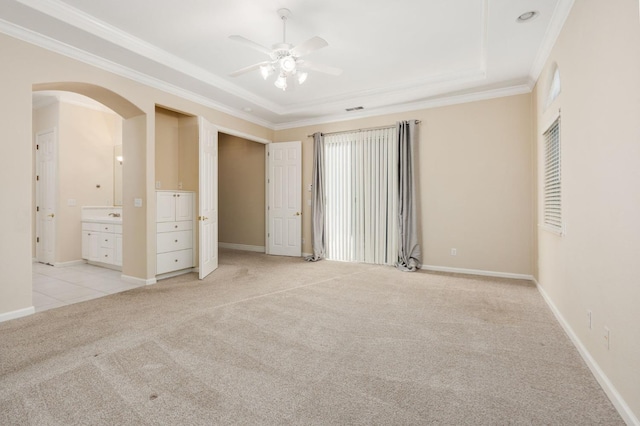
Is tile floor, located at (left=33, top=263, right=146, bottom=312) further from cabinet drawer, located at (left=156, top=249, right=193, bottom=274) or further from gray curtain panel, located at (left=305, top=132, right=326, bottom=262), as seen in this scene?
gray curtain panel, located at (left=305, top=132, right=326, bottom=262)

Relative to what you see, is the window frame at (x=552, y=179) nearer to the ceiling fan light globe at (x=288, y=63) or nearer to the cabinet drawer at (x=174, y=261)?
the ceiling fan light globe at (x=288, y=63)

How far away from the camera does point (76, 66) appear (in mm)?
3496

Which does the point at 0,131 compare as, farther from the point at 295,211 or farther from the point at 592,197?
the point at 592,197

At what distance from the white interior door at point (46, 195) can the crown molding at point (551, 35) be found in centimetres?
764

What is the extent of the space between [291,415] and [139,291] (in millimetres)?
3245

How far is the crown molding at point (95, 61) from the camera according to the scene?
9.91ft

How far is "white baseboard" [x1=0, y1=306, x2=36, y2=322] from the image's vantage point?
2988 mm

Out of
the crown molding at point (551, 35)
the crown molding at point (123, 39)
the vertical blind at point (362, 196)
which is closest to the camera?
the crown molding at point (551, 35)

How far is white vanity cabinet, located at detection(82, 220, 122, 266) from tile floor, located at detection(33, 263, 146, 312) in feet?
0.64

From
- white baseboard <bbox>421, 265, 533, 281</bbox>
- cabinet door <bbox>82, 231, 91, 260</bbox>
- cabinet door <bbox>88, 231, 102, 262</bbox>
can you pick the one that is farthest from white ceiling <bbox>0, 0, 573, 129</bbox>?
cabinet door <bbox>82, 231, 91, 260</bbox>

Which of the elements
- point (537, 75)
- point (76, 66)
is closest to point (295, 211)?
point (76, 66)

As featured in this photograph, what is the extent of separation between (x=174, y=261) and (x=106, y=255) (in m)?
1.59

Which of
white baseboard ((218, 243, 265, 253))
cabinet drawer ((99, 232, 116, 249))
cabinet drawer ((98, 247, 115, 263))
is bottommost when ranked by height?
white baseboard ((218, 243, 265, 253))

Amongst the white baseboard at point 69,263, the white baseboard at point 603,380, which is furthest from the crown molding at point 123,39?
the white baseboard at point 603,380
